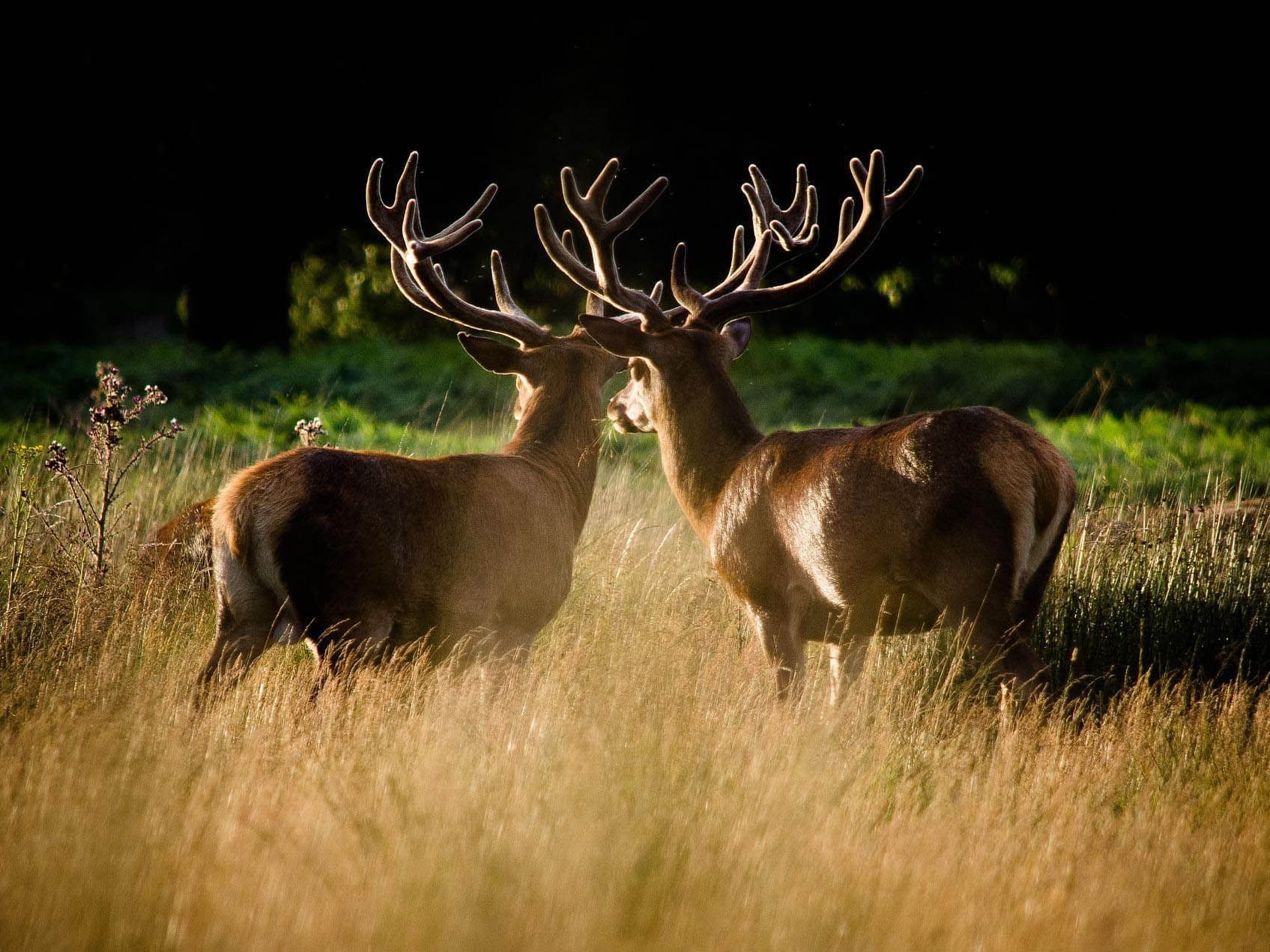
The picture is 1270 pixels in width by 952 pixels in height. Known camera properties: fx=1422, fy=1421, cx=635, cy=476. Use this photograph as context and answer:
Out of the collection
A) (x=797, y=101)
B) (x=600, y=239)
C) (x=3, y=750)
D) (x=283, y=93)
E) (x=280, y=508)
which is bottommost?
(x=3, y=750)

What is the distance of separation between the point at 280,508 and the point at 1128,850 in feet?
8.85

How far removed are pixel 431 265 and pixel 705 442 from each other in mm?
1580

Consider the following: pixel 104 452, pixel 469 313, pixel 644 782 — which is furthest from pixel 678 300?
pixel 644 782

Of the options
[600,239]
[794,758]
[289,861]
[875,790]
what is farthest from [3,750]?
[600,239]

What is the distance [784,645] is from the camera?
17.6 feet

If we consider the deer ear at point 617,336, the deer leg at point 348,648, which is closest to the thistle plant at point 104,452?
the deer leg at point 348,648

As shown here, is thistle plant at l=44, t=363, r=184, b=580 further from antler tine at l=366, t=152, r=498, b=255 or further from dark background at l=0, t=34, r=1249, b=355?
dark background at l=0, t=34, r=1249, b=355

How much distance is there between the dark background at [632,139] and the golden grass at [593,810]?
15631 mm

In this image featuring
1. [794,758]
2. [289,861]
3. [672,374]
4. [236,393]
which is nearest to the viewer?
[289,861]

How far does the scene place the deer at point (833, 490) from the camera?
186 inches

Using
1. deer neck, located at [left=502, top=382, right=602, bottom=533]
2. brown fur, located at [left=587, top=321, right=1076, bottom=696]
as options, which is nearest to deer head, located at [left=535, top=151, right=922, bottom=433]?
deer neck, located at [left=502, top=382, right=602, bottom=533]

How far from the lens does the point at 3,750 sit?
146 inches

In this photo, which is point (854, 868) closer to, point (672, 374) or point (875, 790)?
point (875, 790)

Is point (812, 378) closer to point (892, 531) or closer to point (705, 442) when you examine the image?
point (705, 442)
